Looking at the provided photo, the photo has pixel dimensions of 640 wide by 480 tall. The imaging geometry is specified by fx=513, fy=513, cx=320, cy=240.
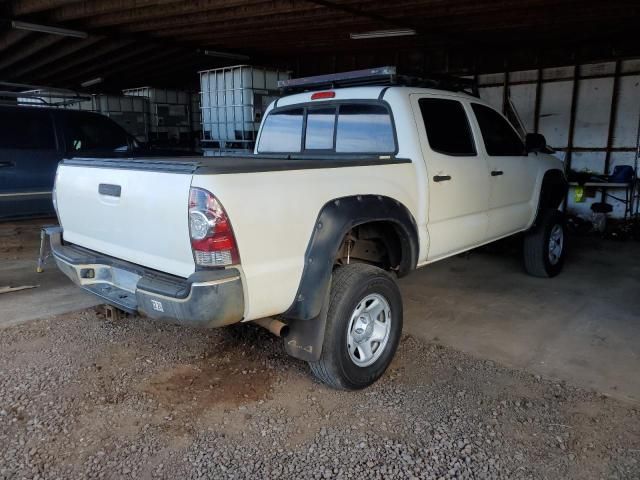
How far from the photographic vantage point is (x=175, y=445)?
9.05ft

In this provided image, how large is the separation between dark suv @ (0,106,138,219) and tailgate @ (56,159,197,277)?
360 centimetres

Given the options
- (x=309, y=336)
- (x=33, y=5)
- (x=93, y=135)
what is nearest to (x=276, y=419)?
(x=309, y=336)

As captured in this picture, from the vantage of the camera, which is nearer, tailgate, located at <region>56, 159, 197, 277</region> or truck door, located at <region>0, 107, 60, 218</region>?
tailgate, located at <region>56, 159, 197, 277</region>

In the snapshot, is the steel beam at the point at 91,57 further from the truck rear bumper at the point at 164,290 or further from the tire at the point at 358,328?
the tire at the point at 358,328

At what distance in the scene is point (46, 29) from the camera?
9078 millimetres

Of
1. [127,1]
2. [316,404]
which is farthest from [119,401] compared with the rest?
[127,1]

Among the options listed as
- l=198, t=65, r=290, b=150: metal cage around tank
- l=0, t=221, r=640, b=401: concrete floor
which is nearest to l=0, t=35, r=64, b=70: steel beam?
l=198, t=65, r=290, b=150: metal cage around tank

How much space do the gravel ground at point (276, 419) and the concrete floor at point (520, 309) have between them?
13.6 inches

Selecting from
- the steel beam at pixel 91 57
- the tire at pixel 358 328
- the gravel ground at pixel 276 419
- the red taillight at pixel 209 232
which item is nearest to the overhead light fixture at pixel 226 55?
the steel beam at pixel 91 57

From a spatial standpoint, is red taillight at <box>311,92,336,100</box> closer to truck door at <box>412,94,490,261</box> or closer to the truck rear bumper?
truck door at <box>412,94,490,261</box>

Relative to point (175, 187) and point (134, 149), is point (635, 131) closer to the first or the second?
point (134, 149)

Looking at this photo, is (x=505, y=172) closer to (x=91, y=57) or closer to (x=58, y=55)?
(x=91, y=57)

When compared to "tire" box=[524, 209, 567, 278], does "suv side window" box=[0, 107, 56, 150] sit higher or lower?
higher

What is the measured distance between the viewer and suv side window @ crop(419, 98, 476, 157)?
3930mm
